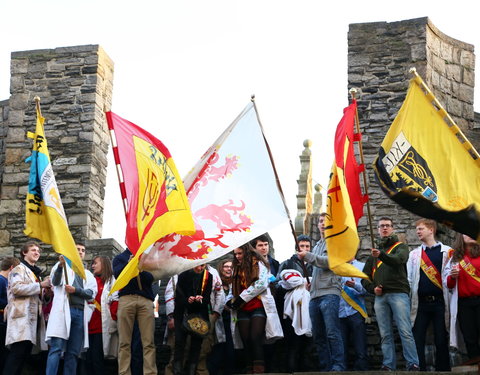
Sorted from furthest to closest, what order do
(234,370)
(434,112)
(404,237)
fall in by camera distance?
(404,237) → (234,370) → (434,112)

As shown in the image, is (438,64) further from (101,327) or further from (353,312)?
(101,327)

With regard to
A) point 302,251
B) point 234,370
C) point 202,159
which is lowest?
point 234,370

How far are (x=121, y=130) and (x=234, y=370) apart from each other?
2.88 m

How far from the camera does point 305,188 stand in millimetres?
32594

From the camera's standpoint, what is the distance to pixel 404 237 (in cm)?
1588

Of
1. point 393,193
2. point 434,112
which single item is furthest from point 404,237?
point 393,193

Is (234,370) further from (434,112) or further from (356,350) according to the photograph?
(434,112)

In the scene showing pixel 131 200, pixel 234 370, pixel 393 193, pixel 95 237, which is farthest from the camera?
pixel 95 237

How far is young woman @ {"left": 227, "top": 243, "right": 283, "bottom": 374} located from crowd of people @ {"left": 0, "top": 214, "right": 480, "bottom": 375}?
0.01 meters

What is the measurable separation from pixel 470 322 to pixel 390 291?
86 centimetres

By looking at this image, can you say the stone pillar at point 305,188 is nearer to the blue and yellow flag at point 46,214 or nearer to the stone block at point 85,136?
the stone block at point 85,136

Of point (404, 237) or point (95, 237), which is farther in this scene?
point (95, 237)

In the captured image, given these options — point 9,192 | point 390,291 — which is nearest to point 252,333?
point 390,291

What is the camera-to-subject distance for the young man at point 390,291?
13188 mm
